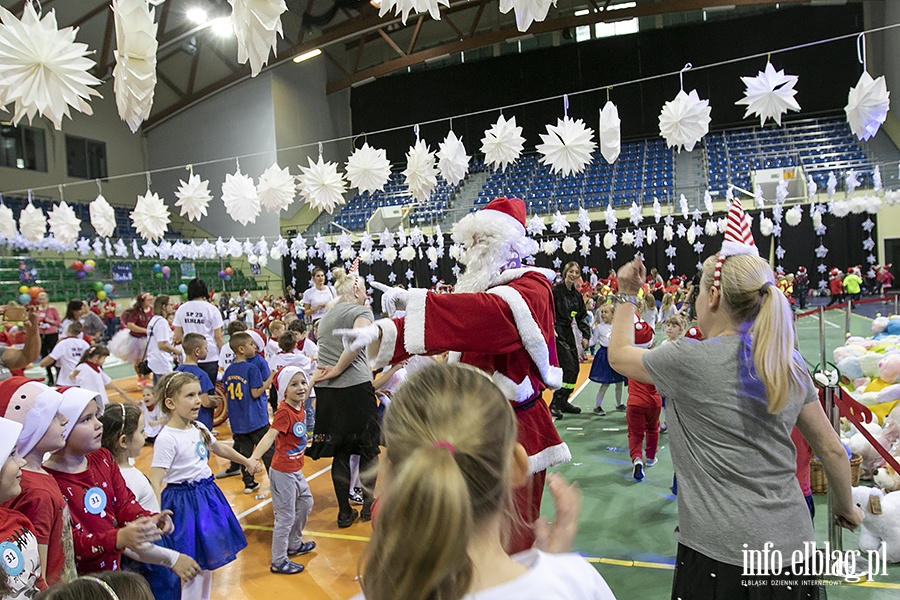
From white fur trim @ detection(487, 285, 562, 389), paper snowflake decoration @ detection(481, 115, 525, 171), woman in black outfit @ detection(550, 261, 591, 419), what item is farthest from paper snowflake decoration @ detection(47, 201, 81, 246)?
white fur trim @ detection(487, 285, 562, 389)

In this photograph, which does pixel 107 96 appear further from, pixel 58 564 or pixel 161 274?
pixel 58 564

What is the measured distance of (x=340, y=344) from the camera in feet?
13.7

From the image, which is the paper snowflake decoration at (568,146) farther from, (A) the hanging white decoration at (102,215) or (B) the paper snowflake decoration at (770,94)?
(A) the hanging white decoration at (102,215)

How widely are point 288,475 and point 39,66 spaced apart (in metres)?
2.48

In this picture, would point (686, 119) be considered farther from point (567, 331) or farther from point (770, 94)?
point (567, 331)

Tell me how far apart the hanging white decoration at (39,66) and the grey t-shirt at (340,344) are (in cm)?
185

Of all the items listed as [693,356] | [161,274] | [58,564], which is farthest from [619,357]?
[161,274]

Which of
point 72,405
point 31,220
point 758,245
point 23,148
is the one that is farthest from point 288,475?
point 23,148

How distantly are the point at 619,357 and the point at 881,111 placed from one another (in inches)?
216

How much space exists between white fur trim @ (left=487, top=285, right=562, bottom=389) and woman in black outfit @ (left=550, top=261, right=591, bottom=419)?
14.2ft

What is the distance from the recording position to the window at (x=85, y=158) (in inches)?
844

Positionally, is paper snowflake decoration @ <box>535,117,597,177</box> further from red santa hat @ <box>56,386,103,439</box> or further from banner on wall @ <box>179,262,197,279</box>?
banner on wall @ <box>179,262,197,279</box>

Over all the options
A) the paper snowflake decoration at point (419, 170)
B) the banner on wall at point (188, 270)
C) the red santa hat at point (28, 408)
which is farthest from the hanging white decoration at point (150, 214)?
the banner on wall at point (188, 270)
